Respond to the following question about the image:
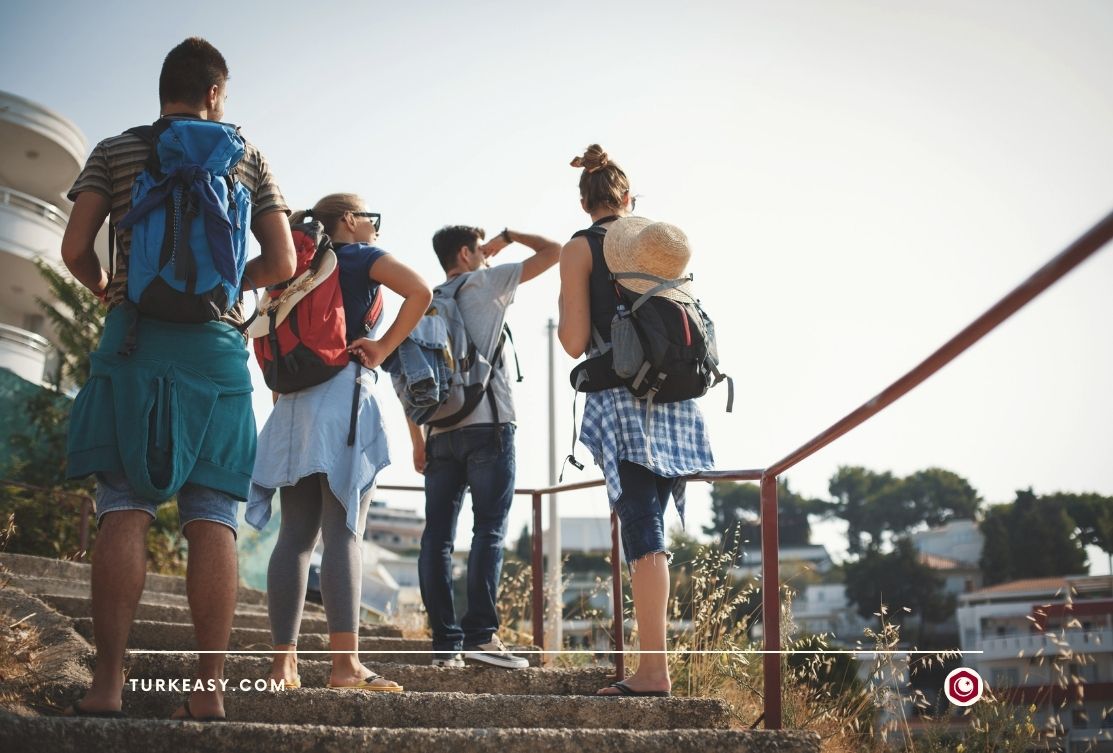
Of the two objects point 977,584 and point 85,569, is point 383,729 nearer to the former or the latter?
Answer: point 85,569

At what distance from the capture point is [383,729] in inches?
104

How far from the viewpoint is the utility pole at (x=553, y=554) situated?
743 centimetres

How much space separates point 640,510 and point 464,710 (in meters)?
0.89

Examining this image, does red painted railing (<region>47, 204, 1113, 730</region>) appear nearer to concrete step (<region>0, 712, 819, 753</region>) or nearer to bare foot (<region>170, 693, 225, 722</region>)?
concrete step (<region>0, 712, 819, 753</region>)

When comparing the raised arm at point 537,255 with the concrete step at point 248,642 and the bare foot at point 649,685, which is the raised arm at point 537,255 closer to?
the concrete step at point 248,642

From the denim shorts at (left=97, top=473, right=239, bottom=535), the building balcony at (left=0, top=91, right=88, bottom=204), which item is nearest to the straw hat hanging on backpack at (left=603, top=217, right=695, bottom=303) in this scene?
the denim shorts at (left=97, top=473, right=239, bottom=535)

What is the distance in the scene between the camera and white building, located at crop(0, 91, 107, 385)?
18.9 m

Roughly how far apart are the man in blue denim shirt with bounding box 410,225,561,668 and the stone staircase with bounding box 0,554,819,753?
19cm

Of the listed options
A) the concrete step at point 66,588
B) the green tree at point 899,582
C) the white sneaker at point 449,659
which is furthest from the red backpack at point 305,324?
the green tree at point 899,582

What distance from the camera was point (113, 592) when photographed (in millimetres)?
2605

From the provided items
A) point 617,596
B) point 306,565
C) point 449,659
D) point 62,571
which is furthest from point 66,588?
point 617,596

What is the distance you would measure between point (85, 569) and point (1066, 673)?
6198 mm

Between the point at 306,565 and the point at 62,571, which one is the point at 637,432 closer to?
the point at 306,565

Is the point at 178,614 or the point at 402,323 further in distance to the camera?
the point at 178,614
